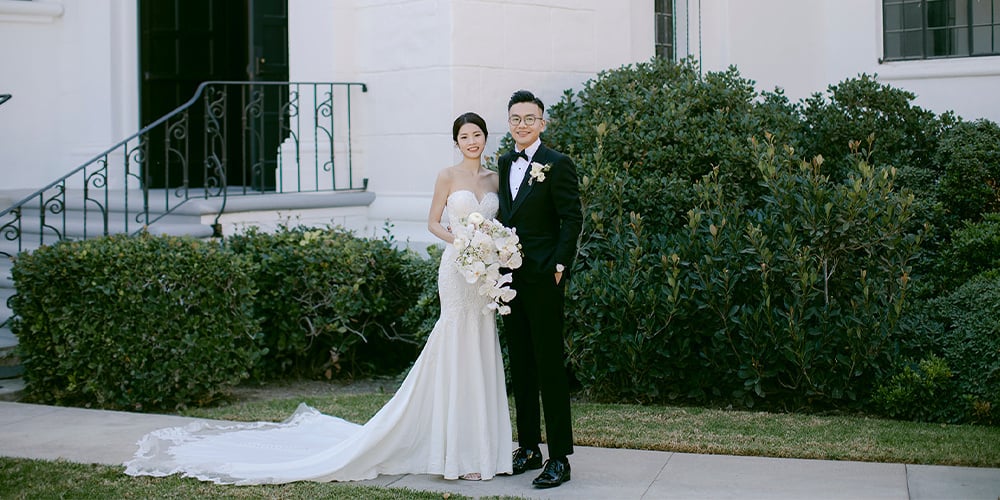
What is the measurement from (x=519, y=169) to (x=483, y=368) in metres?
1.08

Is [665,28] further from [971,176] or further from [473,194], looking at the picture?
[473,194]

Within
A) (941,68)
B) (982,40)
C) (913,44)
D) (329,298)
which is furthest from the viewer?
(913,44)

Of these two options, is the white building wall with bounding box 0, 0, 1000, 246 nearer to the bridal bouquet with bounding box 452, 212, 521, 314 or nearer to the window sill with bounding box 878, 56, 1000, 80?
the window sill with bounding box 878, 56, 1000, 80

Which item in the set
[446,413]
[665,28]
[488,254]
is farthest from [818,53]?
[446,413]

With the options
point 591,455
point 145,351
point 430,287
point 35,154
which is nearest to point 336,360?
point 430,287

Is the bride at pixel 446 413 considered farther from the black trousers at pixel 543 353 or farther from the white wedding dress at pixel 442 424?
the black trousers at pixel 543 353

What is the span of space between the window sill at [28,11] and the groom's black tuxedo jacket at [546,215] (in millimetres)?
7744

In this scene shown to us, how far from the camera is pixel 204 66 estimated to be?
1315cm

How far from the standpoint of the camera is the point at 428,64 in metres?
10.3

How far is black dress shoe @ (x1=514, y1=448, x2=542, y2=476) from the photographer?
6.34 m

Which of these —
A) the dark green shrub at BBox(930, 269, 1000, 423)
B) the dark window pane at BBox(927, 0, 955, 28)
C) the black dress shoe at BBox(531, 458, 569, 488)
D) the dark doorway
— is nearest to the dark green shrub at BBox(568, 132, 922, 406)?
the dark green shrub at BBox(930, 269, 1000, 423)

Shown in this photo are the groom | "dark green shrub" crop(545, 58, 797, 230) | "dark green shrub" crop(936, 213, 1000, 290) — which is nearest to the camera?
the groom

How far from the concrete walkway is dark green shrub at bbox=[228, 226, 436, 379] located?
2.18 meters

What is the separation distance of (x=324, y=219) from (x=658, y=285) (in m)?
3.78
